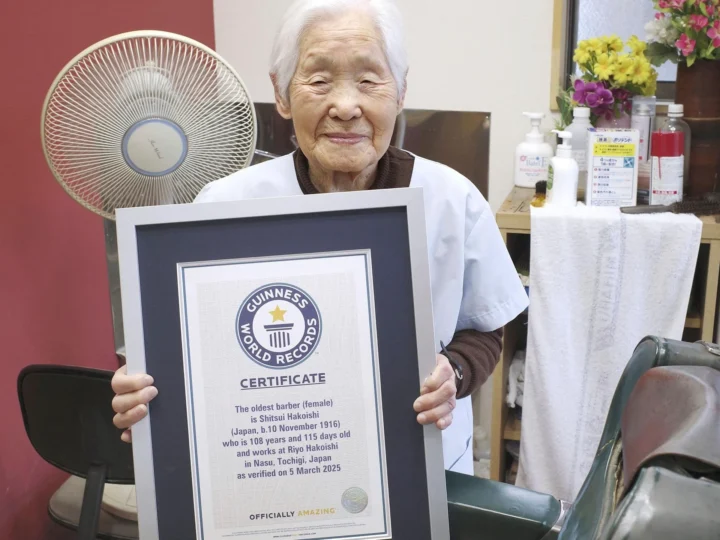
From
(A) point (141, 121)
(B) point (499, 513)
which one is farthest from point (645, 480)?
(A) point (141, 121)

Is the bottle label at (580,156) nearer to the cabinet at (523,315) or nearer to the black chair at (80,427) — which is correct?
the cabinet at (523,315)

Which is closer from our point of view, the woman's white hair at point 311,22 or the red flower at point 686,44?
the woman's white hair at point 311,22

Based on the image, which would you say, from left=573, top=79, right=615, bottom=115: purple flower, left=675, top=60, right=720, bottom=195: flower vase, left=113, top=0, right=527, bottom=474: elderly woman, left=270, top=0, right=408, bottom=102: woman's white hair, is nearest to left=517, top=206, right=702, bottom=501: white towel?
left=675, top=60, right=720, bottom=195: flower vase

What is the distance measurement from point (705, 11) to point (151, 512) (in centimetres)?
172

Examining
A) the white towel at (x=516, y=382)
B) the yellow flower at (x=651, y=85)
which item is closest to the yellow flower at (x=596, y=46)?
the yellow flower at (x=651, y=85)

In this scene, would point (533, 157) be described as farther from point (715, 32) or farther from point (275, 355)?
point (275, 355)

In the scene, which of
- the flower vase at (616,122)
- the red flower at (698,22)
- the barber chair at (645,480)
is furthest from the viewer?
the flower vase at (616,122)

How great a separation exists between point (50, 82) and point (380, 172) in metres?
0.92

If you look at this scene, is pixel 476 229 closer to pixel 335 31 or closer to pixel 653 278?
pixel 335 31

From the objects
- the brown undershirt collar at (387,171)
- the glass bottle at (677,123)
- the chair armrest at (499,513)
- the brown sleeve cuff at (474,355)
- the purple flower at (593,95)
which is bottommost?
the chair armrest at (499,513)

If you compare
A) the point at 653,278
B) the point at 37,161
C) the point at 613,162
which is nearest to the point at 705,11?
the point at 613,162

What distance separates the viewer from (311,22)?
118 cm

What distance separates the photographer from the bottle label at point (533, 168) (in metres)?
2.29

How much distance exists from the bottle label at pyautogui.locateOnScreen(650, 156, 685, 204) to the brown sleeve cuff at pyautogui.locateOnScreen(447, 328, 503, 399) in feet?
2.84
